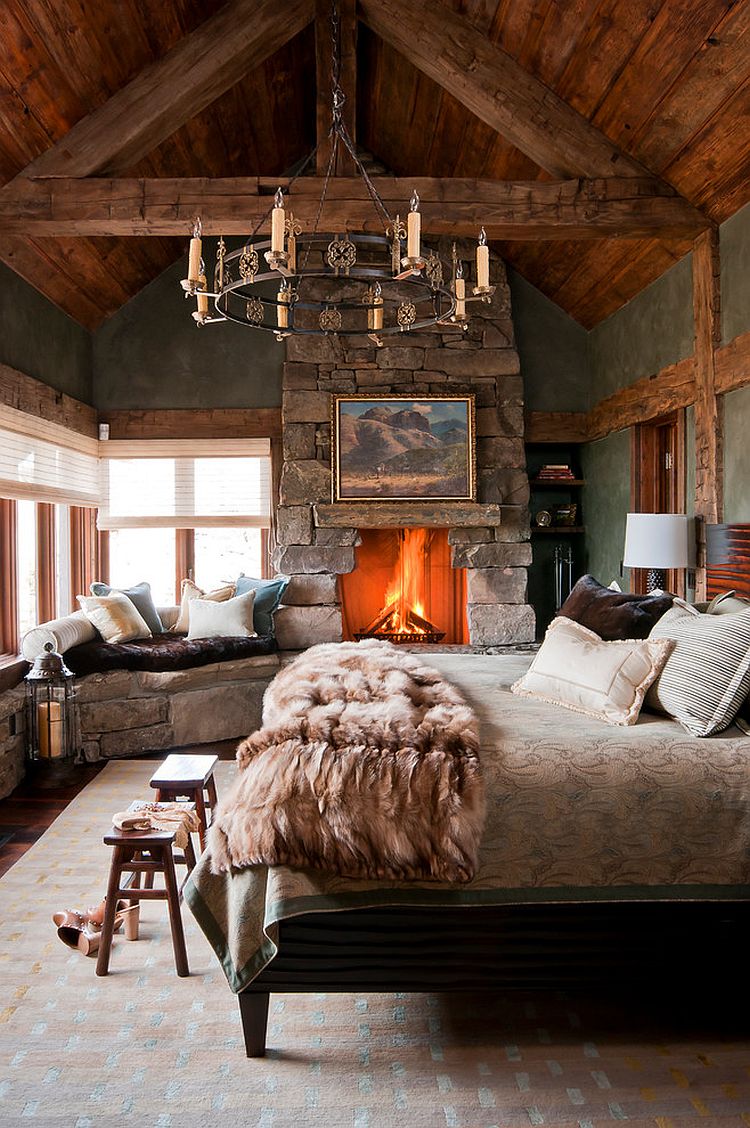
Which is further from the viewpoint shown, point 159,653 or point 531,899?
point 159,653

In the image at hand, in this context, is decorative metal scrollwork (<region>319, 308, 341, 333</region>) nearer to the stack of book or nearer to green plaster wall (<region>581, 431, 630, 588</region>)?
green plaster wall (<region>581, 431, 630, 588</region>)

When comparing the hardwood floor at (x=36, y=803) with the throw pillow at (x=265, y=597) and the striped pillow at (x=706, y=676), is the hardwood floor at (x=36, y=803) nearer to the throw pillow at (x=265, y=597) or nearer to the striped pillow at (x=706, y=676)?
the throw pillow at (x=265, y=597)

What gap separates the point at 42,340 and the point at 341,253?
3512 millimetres

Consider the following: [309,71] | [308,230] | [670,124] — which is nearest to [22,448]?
[308,230]

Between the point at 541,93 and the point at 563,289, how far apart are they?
207 cm

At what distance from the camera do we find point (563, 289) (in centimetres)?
680

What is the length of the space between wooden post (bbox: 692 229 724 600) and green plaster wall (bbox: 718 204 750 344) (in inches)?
2.4

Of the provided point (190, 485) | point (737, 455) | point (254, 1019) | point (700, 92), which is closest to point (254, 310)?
point (254, 1019)

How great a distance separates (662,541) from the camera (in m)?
4.81

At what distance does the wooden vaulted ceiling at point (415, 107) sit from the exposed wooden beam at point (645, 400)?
2.23 ft

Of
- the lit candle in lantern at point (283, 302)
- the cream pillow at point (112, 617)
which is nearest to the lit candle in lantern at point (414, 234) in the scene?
the lit candle in lantern at point (283, 302)

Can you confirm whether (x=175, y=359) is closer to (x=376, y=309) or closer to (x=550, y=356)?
(x=550, y=356)

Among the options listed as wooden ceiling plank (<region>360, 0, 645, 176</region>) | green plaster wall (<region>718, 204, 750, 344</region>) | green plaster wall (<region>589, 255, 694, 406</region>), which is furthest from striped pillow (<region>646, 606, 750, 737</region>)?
wooden ceiling plank (<region>360, 0, 645, 176</region>)

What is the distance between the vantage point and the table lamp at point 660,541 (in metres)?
4.80
